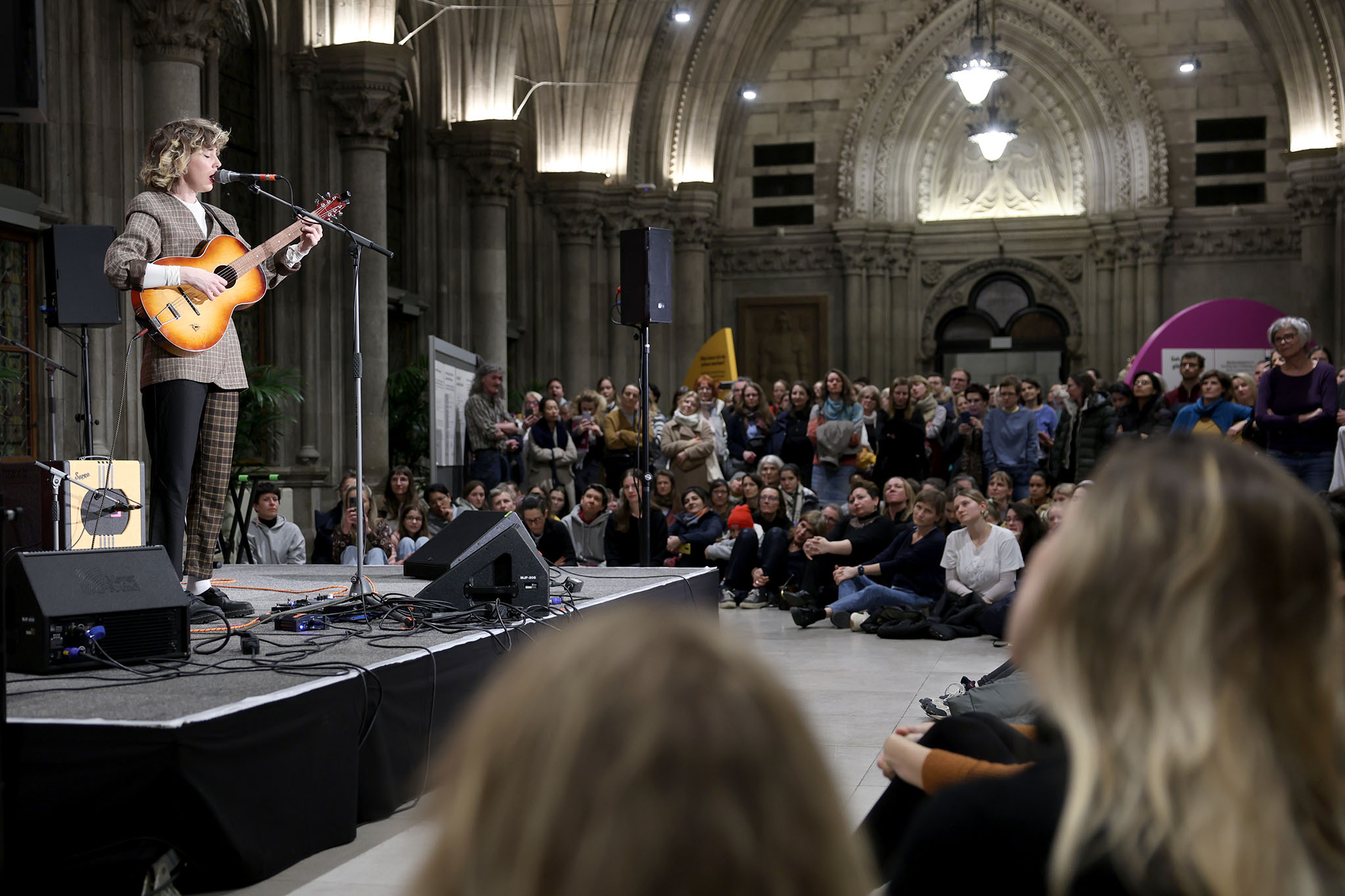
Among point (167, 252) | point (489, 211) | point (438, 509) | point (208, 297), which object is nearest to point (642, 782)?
point (208, 297)

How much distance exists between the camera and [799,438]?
1173 centimetres

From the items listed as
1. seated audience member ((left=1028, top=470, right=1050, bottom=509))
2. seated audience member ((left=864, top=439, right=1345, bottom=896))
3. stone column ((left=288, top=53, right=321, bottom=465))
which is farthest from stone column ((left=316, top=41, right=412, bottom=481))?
seated audience member ((left=864, top=439, right=1345, bottom=896))

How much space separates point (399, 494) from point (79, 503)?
13.7 ft

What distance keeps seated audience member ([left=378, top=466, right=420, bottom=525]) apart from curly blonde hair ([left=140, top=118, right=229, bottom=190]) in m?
5.19

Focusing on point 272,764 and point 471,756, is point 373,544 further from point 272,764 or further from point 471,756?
point 471,756

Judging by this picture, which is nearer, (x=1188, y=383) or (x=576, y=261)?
(x=1188, y=383)

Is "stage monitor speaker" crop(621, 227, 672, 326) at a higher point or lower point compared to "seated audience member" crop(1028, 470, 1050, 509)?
higher

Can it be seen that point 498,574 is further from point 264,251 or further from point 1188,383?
point 1188,383

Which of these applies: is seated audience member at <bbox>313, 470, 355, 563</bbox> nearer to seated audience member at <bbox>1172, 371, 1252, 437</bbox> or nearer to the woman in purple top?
seated audience member at <bbox>1172, 371, 1252, 437</bbox>

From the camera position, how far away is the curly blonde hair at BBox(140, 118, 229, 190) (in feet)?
16.1

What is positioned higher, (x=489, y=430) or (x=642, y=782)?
(x=489, y=430)

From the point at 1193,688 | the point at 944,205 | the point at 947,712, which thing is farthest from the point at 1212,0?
the point at 1193,688

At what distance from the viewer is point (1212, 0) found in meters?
19.2

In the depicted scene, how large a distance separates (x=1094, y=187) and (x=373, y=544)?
45.5 feet
